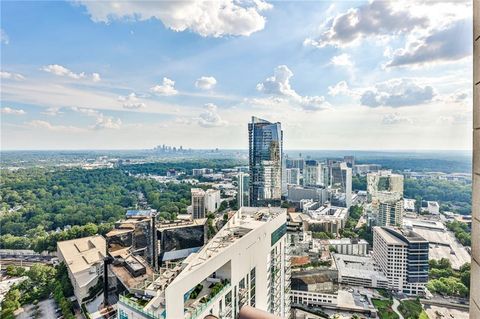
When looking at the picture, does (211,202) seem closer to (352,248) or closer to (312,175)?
(352,248)

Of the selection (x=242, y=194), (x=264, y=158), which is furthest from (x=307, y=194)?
(x=264, y=158)

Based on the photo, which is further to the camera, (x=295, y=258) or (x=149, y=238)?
(x=295, y=258)

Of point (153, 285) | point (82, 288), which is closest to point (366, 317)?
point (153, 285)

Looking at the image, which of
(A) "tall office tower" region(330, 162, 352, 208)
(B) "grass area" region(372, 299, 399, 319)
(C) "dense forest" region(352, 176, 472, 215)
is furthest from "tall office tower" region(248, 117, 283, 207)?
(C) "dense forest" region(352, 176, 472, 215)

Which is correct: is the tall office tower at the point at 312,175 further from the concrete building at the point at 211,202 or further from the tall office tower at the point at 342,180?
the concrete building at the point at 211,202

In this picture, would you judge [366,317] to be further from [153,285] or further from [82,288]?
[82,288]

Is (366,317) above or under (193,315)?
under

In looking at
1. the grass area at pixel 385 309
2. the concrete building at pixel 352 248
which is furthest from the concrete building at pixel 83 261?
the concrete building at pixel 352 248
